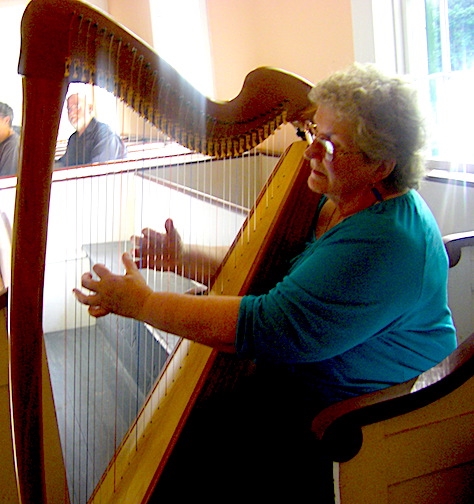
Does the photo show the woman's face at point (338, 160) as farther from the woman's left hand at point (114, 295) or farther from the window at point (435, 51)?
the window at point (435, 51)

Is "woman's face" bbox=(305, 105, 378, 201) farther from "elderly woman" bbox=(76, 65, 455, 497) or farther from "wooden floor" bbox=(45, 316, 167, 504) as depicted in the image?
"wooden floor" bbox=(45, 316, 167, 504)

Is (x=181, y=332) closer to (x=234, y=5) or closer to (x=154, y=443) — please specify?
(x=154, y=443)

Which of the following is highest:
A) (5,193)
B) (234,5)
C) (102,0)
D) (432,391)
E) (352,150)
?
(102,0)

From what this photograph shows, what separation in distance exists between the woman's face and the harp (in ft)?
0.61

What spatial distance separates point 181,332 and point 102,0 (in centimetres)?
534

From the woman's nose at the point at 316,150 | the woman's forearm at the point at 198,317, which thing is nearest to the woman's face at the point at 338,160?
the woman's nose at the point at 316,150

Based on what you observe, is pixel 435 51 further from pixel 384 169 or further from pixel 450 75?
pixel 384 169

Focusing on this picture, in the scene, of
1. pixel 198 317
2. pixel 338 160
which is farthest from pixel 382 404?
pixel 338 160

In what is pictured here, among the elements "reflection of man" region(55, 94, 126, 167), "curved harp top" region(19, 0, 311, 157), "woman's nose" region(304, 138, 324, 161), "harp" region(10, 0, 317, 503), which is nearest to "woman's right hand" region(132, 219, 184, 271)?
"harp" region(10, 0, 317, 503)

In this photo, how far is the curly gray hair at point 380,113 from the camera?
998 mm

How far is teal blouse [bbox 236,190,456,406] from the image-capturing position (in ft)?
3.05

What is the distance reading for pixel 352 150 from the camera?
3.34ft

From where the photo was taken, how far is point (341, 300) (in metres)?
0.93

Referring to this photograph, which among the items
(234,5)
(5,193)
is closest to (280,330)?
(5,193)
